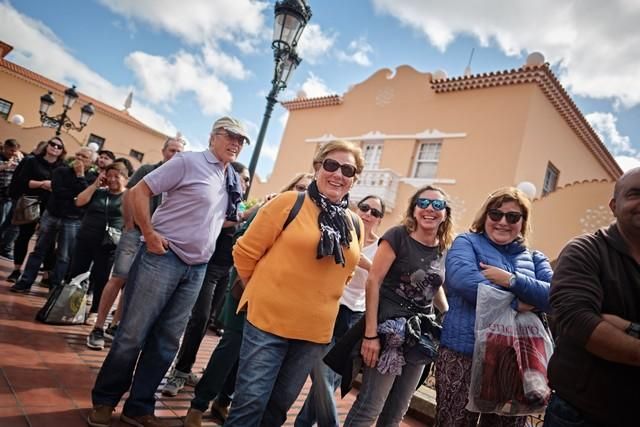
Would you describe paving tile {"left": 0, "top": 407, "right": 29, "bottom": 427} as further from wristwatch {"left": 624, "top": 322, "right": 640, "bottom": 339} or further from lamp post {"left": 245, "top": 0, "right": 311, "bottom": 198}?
lamp post {"left": 245, "top": 0, "right": 311, "bottom": 198}

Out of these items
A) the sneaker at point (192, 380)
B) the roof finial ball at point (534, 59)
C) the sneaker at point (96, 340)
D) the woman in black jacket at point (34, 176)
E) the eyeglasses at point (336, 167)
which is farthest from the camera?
the roof finial ball at point (534, 59)

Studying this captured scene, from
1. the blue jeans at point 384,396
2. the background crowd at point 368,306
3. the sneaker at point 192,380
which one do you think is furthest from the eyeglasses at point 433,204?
the sneaker at point 192,380

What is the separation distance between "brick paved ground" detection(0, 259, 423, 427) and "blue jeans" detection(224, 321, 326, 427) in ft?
3.22

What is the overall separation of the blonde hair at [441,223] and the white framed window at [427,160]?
1071 centimetres

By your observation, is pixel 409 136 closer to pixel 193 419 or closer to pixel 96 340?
pixel 96 340

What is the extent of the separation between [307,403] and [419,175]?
462 inches

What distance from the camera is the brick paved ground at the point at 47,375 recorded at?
2277mm

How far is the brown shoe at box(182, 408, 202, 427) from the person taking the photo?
2543 mm

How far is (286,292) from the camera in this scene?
197 cm

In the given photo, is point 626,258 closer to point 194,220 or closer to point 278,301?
point 278,301

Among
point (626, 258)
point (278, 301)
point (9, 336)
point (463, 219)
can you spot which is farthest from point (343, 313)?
point (463, 219)

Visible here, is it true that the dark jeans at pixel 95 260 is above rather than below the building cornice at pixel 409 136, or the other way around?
below

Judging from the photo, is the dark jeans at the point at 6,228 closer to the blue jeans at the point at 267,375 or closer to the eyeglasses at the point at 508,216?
the blue jeans at the point at 267,375

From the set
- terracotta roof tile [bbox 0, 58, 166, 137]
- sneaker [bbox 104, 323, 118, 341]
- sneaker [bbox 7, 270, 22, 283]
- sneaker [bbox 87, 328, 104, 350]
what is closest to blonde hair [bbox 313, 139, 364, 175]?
sneaker [bbox 87, 328, 104, 350]
